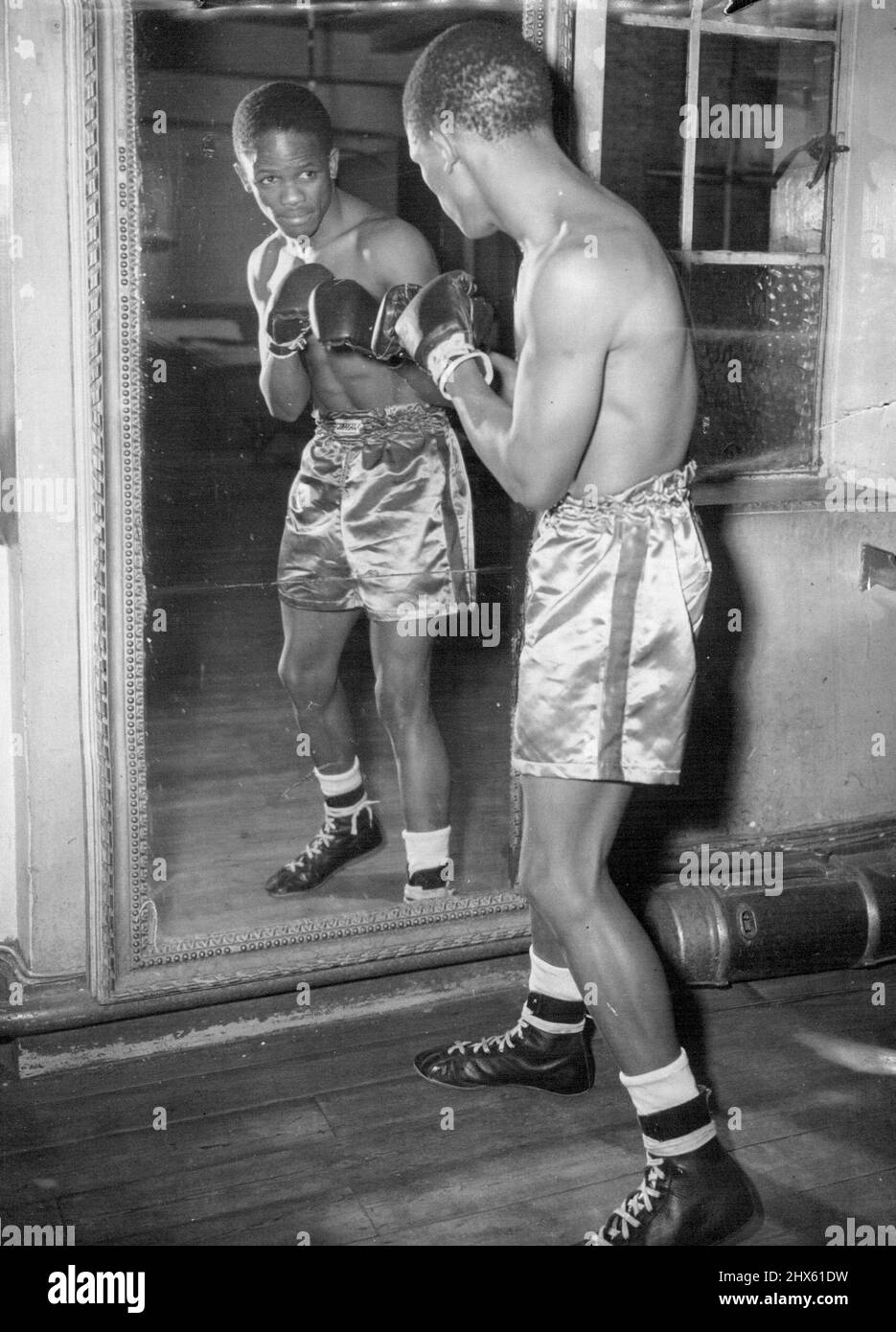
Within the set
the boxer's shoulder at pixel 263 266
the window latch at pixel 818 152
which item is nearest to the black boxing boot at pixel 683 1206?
the boxer's shoulder at pixel 263 266

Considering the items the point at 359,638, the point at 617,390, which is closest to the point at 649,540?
the point at 617,390

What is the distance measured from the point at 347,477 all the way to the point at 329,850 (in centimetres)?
77

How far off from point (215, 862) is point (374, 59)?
1.57 m

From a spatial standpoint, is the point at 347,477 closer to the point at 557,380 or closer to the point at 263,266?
the point at 263,266

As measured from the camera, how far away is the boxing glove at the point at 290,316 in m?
2.53

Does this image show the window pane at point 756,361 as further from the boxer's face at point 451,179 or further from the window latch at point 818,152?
the boxer's face at point 451,179

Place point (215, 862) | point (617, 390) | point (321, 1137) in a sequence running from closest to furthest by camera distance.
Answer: point (617, 390) → point (321, 1137) → point (215, 862)

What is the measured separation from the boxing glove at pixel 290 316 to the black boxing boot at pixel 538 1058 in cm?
130

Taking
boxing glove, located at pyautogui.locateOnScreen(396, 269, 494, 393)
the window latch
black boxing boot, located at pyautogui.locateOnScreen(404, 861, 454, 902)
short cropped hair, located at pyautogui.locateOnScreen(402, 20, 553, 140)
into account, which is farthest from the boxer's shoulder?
the window latch

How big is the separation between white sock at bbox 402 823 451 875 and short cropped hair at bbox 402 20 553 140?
4.66 ft

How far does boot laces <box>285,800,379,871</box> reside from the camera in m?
2.81

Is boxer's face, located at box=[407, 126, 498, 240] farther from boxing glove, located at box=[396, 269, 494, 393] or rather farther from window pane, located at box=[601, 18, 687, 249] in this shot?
window pane, located at box=[601, 18, 687, 249]
